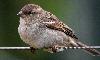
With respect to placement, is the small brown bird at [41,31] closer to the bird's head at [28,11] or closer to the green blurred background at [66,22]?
the bird's head at [28,11]

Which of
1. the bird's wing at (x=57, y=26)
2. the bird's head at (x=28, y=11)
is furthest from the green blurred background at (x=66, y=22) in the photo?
the bird's head at (x=28, y=11)

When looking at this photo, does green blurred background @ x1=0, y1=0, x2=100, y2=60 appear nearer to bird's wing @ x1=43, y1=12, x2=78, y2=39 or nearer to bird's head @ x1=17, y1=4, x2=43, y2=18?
bird's wing @ x1=43, y1=12, x2=78, y2=39

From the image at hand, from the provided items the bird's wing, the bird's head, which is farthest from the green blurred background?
the bird's head

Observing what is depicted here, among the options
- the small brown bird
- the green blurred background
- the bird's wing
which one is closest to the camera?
the small brown bird

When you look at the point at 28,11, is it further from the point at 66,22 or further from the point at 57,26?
the point at 66,22

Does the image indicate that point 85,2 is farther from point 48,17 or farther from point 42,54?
point 48,17

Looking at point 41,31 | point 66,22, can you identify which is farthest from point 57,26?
point 66,22

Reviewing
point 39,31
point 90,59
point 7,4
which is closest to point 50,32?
point 39,31
